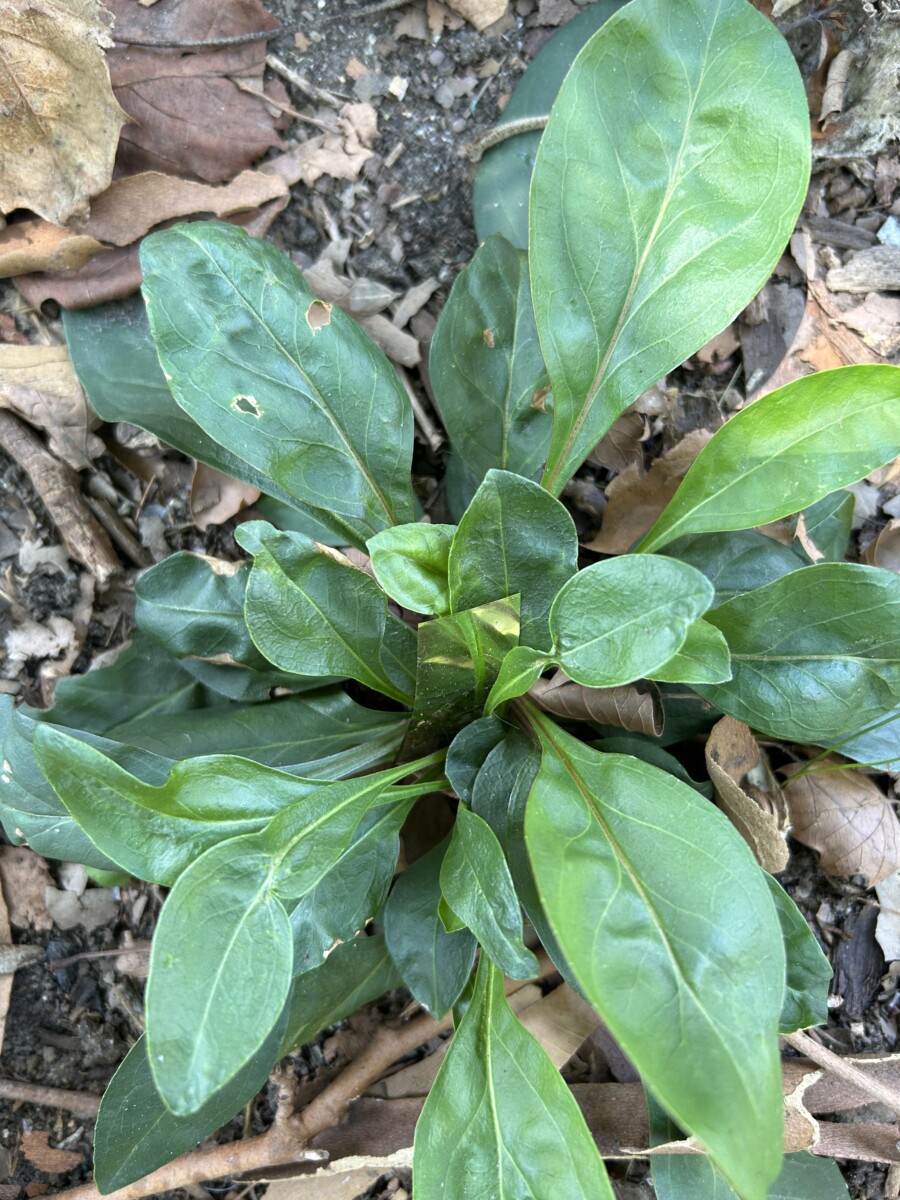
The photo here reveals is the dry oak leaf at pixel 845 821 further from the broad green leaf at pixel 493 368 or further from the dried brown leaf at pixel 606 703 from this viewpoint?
the broad green leaf at pixel 493 368

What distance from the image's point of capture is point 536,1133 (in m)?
1.26

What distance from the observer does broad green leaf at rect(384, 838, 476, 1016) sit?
1439 millimetres

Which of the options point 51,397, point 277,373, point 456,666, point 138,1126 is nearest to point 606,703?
point 456,666

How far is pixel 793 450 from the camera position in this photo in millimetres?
1287

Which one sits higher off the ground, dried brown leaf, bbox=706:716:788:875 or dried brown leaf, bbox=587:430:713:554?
dried brown leaf, bbox=587:430:713:554

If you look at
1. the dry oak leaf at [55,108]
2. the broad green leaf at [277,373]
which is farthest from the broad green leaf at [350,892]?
the dry oak leaf at [55,108]

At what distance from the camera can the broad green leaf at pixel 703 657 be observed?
3.80 feet

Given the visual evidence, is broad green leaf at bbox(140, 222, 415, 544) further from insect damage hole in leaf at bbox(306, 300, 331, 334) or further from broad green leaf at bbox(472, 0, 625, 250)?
broad green leaf at bbox(472, 0, 625, 250)

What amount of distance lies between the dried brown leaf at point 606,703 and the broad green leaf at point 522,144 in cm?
81

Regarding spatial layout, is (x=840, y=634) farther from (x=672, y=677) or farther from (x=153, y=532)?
(x=153, y=532)

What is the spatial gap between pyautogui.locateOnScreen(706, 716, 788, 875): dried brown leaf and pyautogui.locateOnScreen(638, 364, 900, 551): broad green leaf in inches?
14.9

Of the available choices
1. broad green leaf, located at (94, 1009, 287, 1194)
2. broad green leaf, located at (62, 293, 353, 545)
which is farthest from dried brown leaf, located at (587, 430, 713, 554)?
broad green leaf, located at (94, 1009, 287, 1194)

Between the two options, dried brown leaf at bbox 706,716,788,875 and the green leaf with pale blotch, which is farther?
dried brown leaf at bbox 706,716,788,875

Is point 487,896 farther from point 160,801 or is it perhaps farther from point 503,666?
point 160,801
